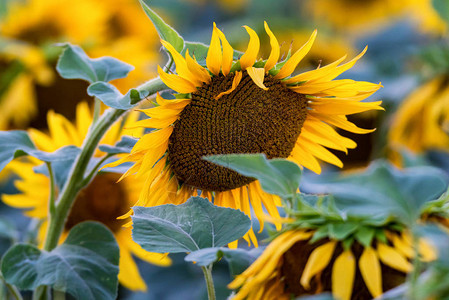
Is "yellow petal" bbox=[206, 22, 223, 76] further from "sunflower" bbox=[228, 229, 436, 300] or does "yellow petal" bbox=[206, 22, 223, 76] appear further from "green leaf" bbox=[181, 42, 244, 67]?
"sunflower" bbox=[228, 229, 436, 300]

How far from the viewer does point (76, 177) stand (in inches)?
28.8

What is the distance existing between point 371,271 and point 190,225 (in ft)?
0.59

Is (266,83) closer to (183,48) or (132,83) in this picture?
(183,48)

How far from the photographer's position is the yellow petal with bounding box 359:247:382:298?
0.44 m

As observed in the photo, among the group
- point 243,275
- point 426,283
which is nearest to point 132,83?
point 243,275

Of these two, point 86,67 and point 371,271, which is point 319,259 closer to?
point 371,271

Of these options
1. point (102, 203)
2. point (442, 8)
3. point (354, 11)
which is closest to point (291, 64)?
point (102, 203)

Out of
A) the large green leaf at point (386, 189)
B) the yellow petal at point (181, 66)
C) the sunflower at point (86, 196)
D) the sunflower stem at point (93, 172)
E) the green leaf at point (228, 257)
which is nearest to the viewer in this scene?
the large green leaf at point (386, 189)

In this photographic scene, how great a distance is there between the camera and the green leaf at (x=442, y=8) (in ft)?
4.21

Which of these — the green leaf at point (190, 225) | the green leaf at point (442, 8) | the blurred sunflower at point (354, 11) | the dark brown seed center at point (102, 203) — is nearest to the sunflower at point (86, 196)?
the dark brown seed center at point (102, 203)

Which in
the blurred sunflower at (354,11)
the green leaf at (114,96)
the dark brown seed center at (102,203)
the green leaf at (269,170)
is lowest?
the dark brown seed center at (102,203)

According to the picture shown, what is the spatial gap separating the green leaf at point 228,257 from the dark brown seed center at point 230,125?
180 millimetres

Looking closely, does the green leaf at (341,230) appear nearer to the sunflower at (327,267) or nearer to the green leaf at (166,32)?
the sunflower at (327,267)

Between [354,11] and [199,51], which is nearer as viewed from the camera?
[199,51]
